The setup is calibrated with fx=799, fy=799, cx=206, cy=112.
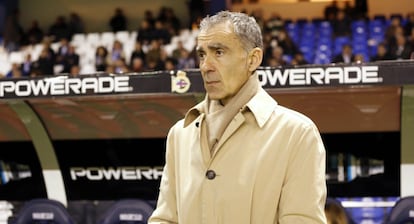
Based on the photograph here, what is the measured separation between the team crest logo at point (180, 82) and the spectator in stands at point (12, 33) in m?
11.4

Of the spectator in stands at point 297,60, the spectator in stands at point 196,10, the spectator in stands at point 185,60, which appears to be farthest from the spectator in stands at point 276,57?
the spectator in stands at point 196,10

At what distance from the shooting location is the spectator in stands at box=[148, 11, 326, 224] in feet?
7.55

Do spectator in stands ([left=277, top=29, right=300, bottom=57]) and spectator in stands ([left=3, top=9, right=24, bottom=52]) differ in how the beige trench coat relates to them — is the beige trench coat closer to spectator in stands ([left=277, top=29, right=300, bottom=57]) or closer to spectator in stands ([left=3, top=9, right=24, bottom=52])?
spectator in stands ([left=277, top=29, right=300, bottom=57])

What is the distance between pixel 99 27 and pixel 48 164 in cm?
1336

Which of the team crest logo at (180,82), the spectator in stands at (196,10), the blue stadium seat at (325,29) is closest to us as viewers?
the team crest logo at (180,82)

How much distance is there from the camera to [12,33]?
703 inches

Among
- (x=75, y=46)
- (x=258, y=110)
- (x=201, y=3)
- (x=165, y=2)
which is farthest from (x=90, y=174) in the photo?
(x=165, y=2)

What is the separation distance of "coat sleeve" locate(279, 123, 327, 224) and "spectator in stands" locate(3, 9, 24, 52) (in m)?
14.8

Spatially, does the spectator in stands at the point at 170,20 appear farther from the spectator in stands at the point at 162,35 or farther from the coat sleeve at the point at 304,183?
the coat sleeve at the point at 304,183

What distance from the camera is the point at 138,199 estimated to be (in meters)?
6.61

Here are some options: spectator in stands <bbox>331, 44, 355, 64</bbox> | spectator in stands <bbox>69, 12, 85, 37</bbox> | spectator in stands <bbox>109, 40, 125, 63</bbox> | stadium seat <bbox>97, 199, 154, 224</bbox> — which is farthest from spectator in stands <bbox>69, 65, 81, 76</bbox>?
stadium seat <bbox>97, 199, 154, 224</bbox>

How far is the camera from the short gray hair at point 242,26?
93.8 inches

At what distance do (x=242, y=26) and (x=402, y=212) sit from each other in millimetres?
4015

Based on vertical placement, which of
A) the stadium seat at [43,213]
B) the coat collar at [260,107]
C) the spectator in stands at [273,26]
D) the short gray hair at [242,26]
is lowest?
the stadium seat at [43,213]
